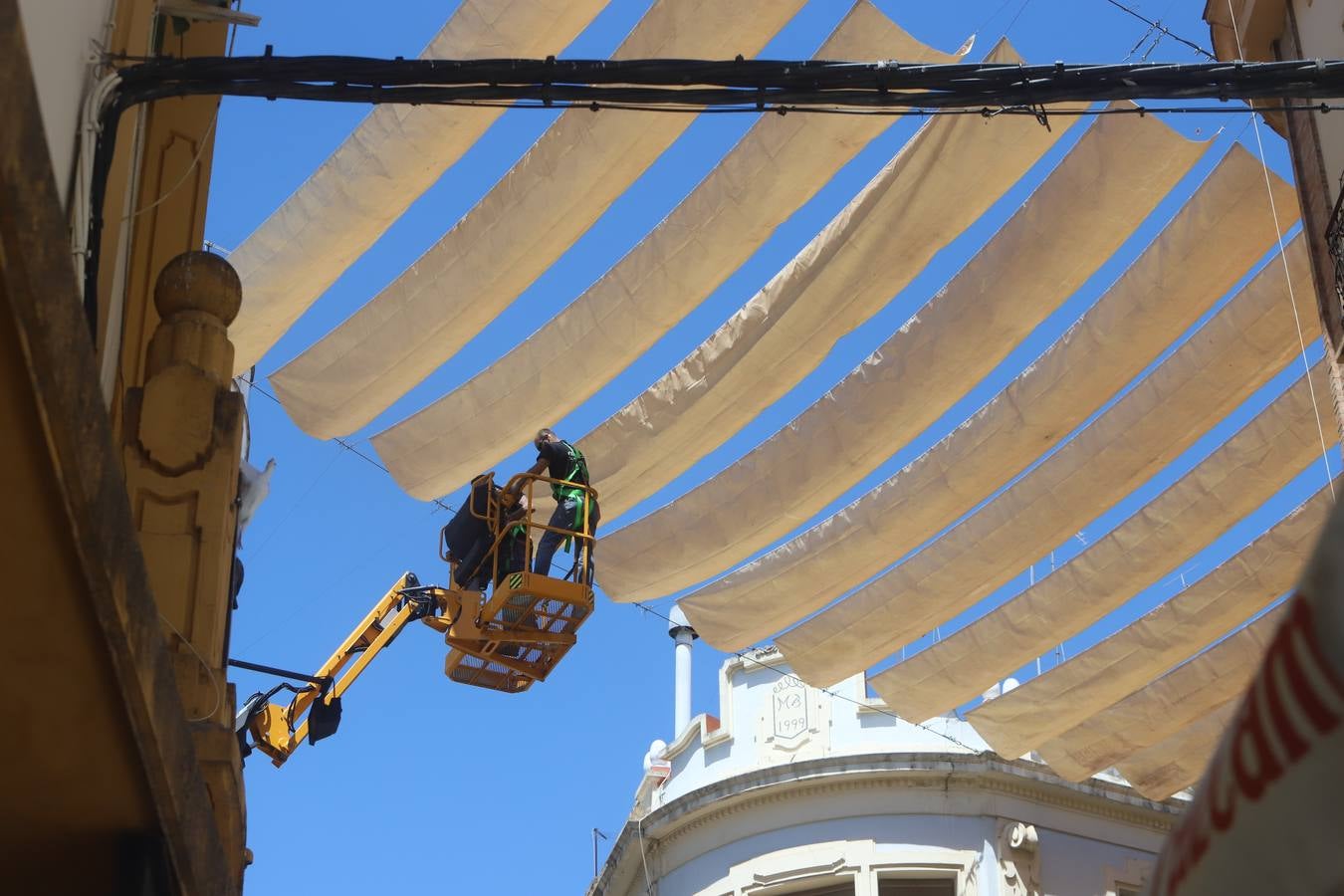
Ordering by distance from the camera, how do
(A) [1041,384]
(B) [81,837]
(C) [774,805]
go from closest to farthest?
(B) [81,837] → (A) [1041,384] → (C) [774,805]

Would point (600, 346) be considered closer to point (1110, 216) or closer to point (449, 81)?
point (1110, 216)

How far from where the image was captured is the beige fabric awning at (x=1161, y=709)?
66.6 ft

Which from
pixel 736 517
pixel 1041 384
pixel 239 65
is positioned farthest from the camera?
pixel 736 517

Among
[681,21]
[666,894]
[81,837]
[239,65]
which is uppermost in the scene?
[681,21]

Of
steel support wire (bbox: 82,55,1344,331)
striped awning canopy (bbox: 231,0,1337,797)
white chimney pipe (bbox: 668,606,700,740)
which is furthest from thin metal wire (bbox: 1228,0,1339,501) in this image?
white chimney pipe (bbox: 668,606,700,740)

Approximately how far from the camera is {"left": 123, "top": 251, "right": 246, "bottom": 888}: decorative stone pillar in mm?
6895

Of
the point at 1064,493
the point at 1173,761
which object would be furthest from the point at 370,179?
the point at 1173,761

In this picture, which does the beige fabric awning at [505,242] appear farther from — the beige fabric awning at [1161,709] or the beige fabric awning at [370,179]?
the beige fabric awning at [1161,709]

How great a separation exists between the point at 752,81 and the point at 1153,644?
14.0 metres

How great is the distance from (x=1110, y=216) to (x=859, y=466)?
3.79 m

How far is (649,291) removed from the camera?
672 inches

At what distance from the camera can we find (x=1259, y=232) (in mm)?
15891

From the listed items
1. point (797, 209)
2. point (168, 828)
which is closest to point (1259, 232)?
point (797, 209)

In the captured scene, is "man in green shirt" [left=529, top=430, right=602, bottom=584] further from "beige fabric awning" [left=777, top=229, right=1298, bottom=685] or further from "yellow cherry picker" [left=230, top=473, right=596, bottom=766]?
"beige fabric awning" [left=777, top=229, right=1298, bottom=685]
